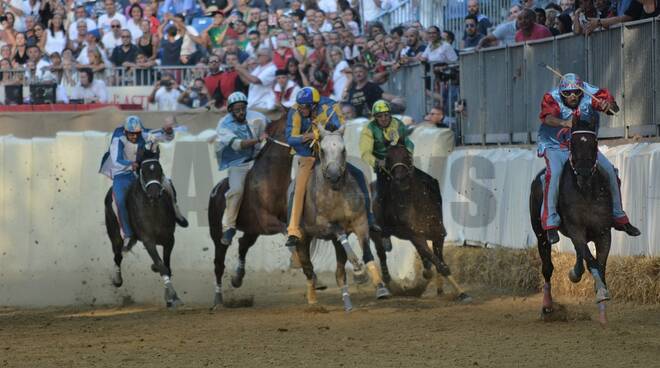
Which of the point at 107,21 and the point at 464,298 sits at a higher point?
the point at 107,21

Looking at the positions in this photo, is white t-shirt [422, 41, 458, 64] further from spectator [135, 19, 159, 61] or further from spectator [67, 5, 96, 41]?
spectator [67, 5, 96, 41]

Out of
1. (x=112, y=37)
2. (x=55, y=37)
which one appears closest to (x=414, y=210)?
(x=112, y=37)

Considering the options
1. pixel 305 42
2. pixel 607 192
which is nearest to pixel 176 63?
pixel 305 42

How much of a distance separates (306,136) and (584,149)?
12.7 ft

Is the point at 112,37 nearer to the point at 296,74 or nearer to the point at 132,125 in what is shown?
the point at 296,74

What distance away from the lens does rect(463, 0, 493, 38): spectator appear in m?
20.0

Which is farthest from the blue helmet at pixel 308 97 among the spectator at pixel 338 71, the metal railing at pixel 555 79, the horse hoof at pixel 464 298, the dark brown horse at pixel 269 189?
the spectator at pixel 338 71

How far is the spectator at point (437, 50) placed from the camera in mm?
19781

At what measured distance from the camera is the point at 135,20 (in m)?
26.2

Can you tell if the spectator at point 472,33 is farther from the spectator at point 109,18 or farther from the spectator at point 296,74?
the spectator at point 109,18

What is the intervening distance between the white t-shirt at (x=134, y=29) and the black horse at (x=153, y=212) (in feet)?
26.8

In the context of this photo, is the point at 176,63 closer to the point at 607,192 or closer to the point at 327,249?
the point at 327,249

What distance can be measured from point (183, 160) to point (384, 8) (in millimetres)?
5031

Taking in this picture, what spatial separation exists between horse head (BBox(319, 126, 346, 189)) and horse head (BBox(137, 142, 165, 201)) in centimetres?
350
